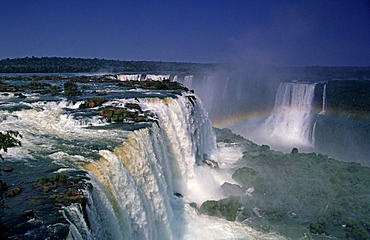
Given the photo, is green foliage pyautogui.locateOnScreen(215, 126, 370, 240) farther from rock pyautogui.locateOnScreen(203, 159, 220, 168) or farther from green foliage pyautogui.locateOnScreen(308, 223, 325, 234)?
rock pyautogui.locateOnScreen(203, 159, 220, 168)

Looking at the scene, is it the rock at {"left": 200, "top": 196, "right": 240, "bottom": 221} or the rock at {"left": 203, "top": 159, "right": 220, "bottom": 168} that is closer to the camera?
the rock at {"left": 200, "top": 196, "right": 240, "bottom": 221}

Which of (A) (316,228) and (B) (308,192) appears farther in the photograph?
(B) (308,192)

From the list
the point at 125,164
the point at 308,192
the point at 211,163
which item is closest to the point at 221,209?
the point at 308,192

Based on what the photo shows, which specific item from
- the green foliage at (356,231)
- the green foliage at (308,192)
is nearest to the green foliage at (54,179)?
the green foliage at (308,192)

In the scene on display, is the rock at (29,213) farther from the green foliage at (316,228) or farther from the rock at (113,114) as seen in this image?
the green foliage at (316,228)

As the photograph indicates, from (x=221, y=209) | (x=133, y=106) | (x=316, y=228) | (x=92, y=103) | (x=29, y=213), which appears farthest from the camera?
(x=92, y=103)

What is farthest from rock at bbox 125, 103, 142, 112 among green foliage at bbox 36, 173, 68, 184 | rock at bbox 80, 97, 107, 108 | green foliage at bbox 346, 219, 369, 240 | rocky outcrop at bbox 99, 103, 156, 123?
green foliage at bbox 346, 219, 369, 240

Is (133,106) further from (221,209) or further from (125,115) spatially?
(221,209)
